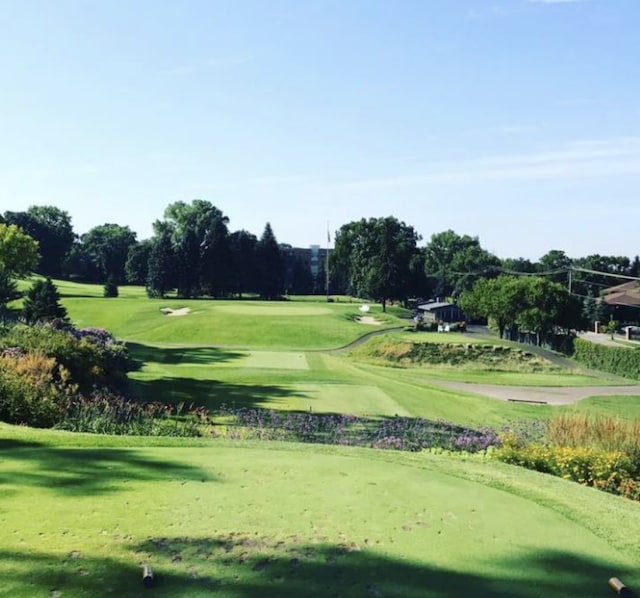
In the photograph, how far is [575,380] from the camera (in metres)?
47.0

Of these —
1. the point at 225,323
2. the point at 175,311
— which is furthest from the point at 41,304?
the point at 175,311

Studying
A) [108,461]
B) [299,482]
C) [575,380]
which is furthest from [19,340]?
[575,380]

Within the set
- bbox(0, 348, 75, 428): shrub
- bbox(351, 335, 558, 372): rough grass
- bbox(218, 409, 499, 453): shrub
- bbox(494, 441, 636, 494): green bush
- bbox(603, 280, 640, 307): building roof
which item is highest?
bbox(603, 280, 640, 307): building roof

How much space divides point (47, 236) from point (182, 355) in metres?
99.0

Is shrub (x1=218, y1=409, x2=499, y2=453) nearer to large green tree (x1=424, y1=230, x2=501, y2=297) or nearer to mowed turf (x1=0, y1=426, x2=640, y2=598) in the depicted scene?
mowed turf (x1=0, y1=426, x2=640, y2=598)

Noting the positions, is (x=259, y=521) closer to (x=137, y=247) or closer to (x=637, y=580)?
(x=637, y=580)

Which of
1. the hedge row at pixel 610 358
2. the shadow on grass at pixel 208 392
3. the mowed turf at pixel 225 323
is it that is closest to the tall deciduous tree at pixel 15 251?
the mowed turf at pixel 225 323

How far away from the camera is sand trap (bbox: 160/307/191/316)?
6994 centimetres

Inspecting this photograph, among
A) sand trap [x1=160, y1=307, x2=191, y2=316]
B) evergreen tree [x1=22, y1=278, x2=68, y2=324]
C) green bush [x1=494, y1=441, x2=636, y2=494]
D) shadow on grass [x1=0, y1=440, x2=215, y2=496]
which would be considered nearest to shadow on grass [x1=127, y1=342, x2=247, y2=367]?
evergreen tree [x1=22, y1=278, x2=68, y2=324]

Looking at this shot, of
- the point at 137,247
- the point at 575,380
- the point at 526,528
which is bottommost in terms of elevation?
the point at 575,380

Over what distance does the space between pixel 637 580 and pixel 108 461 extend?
6.34m

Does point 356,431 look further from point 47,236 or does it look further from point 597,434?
point 47,236

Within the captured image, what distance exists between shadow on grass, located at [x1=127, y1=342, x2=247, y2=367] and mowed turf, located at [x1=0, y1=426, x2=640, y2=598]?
29105 mm

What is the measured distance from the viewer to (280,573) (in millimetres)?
5465
